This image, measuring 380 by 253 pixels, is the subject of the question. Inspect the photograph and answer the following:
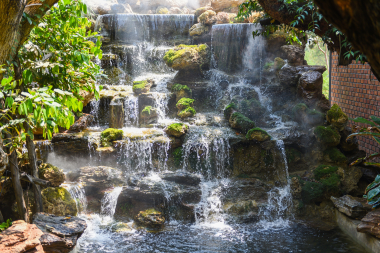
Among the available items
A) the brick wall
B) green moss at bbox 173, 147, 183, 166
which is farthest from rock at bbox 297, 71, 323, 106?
green moss at bbox 173, 147, 183, 166

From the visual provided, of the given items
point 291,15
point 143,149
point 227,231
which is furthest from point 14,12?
point 143,149

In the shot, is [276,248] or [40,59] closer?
[40,59]

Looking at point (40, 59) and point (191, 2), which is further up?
point (191, 2)

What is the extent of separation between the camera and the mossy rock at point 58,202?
20.8 ft

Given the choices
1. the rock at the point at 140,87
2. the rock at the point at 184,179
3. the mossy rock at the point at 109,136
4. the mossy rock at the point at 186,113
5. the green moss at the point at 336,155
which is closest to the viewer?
the rock at the point at 184,179

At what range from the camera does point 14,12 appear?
2.41 m

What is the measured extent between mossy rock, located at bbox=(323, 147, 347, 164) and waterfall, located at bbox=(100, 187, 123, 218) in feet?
19.4

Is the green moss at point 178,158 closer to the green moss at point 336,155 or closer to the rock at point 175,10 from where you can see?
the green moss at point 336,155

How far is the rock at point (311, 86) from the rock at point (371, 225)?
5.19m

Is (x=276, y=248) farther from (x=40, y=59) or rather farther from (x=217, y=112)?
(x=217, y=112)

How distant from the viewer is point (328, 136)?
828 centimetres

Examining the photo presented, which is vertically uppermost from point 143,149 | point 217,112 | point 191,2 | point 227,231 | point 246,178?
point 191,2

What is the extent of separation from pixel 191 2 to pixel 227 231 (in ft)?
61.0

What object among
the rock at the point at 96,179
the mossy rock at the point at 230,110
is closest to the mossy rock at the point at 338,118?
the mossy rock at the point at 230,110
